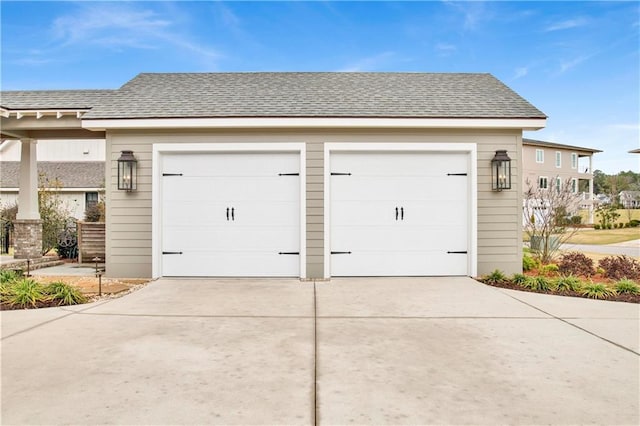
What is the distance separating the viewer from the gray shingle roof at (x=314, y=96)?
22.9 ft

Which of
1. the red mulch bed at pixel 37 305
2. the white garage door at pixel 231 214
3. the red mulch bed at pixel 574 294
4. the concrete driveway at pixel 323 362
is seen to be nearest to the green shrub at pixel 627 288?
the red mulch bed at pixel 574 294

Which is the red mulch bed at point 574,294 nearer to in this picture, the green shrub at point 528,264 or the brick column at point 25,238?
the green shrub at point 528,264

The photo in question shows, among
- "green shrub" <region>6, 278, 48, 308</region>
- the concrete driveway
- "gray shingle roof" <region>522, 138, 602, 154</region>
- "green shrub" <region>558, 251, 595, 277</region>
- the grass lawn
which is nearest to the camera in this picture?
the concrete driveway

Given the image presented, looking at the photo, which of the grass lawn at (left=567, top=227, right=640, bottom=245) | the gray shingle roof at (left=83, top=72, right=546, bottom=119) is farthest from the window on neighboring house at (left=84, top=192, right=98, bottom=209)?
the grass lawn at (left=567, top=227, right=640, bottom=245)

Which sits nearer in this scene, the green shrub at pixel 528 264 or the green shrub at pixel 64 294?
the green shrub at pixel 64 294

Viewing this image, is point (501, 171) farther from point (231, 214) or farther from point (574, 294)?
point (231, 214)

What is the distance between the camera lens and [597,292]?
5.87 meters

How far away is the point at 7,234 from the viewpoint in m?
11.4

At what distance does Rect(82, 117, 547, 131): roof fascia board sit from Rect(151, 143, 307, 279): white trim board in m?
0.35

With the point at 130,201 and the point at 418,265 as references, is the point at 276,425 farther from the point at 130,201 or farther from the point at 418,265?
the point at 130,201

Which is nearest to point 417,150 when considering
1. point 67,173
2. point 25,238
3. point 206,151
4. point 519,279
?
point 519,279

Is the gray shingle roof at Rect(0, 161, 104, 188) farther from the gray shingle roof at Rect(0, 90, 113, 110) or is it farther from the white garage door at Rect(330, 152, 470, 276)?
the white garage door at Rect(330, 152, 470, 276)

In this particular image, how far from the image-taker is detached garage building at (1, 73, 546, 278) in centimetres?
702

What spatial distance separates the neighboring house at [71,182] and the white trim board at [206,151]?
37.5 ft
